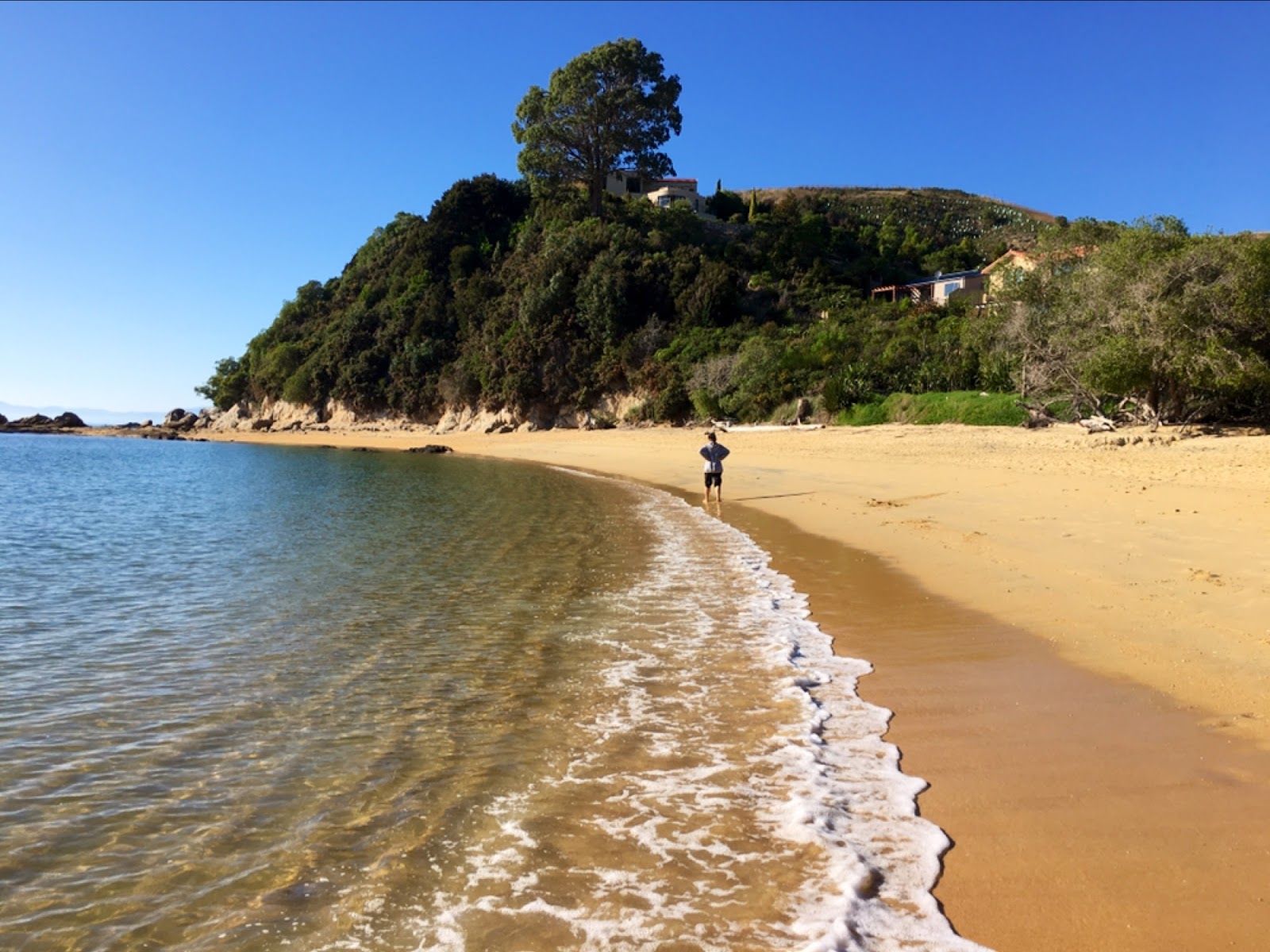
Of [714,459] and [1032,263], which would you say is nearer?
[714,459]

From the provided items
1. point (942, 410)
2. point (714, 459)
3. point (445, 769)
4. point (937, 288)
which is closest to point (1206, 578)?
point (445, 769)

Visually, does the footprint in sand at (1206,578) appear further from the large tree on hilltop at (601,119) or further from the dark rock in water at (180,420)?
the dark rock in water at (180,420)

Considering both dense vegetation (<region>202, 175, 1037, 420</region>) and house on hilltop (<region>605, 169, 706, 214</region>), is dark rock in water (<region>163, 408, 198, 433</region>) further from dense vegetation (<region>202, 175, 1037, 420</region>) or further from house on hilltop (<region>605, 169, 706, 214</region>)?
house on hilltop (<region>605, 169, 706, 214</region>)

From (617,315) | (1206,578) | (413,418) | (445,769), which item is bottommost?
(445,769)

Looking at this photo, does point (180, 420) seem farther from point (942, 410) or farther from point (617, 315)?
point (942, 410)

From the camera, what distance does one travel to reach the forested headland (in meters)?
20.3

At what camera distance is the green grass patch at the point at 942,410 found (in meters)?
25.4

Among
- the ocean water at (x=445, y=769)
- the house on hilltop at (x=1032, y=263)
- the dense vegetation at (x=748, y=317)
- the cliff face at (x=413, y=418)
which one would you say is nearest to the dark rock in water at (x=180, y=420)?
the cliff face at (x=413, y=418)

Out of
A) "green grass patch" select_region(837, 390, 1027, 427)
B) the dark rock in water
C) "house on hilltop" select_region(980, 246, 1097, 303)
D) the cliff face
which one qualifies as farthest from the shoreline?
the dark rock in water

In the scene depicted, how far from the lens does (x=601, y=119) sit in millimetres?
58062

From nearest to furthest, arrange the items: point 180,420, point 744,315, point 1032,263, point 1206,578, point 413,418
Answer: point 1206,578, point 1032,263, point 744,315, point 413,418, point 180,420

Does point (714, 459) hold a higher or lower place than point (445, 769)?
higher

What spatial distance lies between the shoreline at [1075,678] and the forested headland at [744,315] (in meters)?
6.18

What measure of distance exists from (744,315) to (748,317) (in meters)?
0.68
